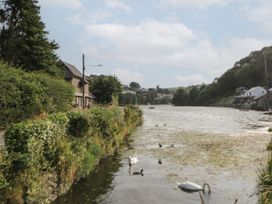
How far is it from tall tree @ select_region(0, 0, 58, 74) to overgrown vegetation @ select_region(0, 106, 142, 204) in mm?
20078

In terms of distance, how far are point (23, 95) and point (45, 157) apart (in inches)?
378

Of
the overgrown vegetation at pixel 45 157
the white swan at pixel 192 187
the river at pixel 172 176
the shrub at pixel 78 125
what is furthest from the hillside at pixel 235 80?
the overgrown vegetation at pixel 45 157

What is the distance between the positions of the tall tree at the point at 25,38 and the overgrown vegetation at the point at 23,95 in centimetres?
997

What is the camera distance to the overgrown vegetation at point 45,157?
1034 cm

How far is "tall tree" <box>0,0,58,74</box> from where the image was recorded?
3678cm

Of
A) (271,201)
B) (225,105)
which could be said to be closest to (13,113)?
(271,201)

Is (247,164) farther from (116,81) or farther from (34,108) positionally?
(116,81)

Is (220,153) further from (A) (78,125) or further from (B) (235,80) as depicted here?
(B) (235,80)

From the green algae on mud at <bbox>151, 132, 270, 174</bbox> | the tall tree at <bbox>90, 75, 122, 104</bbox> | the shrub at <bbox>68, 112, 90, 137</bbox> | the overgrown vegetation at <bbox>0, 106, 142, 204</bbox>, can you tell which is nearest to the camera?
the overgrown vegetation at <bbox>0, 106, 142, 204</bbox>

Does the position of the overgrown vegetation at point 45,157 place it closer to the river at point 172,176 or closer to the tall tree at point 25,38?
the river at point 172,176

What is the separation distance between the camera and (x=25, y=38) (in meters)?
37.1

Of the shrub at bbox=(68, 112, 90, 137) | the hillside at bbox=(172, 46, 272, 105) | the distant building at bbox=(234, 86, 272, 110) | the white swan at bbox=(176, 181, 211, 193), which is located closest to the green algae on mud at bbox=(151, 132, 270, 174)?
the white swan at bbox=(176, 181, 211, 193)

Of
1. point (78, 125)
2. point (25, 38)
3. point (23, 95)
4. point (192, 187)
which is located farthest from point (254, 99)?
point (192, 187)

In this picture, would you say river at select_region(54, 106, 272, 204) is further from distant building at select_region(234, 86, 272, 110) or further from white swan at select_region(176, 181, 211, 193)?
distant building at select_region(234, 86, 272, 110)
